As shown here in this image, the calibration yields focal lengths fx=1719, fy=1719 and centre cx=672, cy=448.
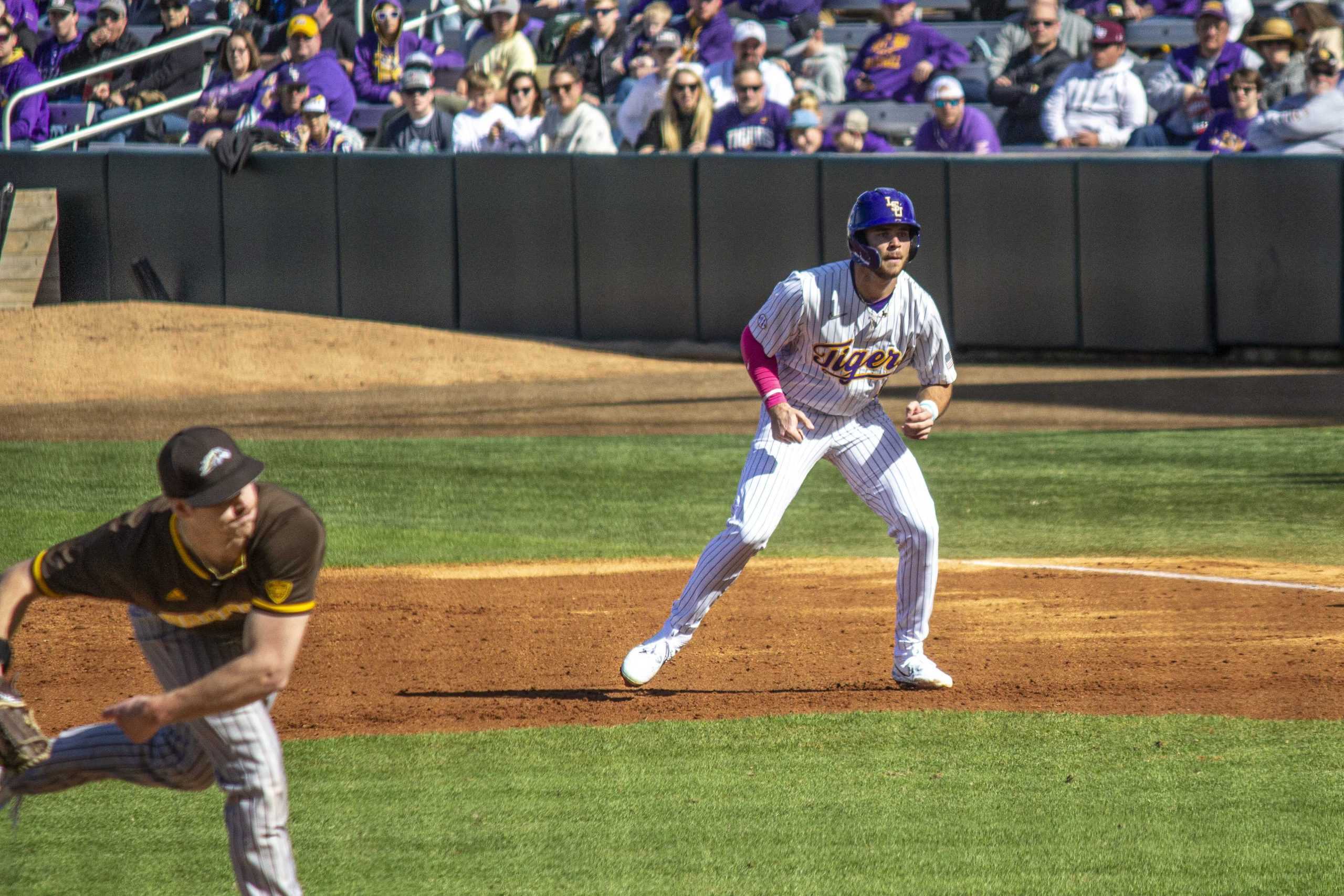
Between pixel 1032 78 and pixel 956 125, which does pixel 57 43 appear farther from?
pixel 1032 78

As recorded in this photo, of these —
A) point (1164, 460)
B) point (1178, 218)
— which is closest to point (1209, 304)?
point (1178, 218)

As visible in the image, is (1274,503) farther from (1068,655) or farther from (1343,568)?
(1068,655)

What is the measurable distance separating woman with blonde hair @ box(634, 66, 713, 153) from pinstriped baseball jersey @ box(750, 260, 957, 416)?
33.3 ft

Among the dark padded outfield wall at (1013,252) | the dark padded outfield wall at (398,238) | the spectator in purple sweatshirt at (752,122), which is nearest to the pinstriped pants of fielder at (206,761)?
the dark padded outfield wall at (1013,252)

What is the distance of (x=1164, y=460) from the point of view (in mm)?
11484

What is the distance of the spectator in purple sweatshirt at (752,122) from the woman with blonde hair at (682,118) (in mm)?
152

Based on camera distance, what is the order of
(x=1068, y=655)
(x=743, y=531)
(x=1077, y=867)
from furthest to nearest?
1. (x=1068, y=655)
2. (x=743, y=531)
3. (x=1077, y=867)

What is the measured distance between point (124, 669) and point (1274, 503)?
6633mm

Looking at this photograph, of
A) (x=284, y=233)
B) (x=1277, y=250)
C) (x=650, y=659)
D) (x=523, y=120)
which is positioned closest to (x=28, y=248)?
(x=284, y=233)

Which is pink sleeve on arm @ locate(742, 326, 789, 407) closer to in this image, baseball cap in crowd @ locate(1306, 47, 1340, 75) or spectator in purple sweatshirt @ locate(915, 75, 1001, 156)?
baseball cap in crowd @ locate(1306, 47, 1340, 75)

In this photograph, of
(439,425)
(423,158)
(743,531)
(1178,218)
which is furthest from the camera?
(423,158)

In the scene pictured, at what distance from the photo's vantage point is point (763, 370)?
6.12m

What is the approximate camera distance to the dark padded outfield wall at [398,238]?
56.6ft

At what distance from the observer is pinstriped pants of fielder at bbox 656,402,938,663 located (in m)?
6.05
